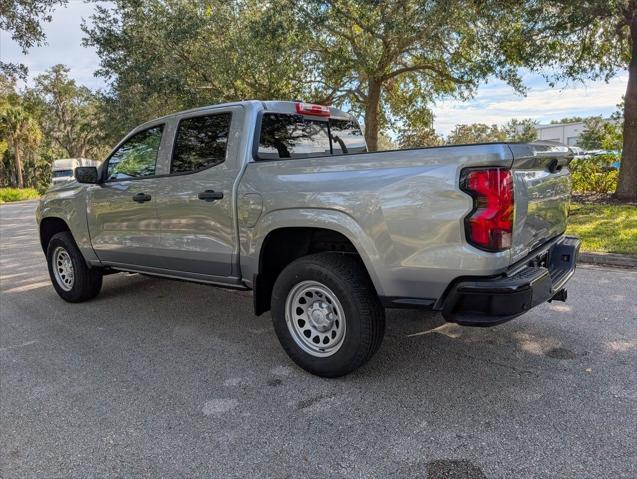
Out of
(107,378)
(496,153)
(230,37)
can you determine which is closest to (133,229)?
(107,378)

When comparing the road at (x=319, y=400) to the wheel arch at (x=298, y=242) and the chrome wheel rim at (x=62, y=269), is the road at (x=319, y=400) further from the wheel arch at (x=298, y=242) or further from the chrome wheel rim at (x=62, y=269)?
the chrome wheel rim at (x=62, y=269)

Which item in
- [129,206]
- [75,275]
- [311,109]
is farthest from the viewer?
[75,275]

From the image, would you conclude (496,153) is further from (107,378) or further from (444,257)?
(107,378)

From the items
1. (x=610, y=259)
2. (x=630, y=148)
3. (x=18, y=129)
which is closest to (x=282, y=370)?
(x=610, y=259)

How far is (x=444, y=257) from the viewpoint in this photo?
9.37 ft

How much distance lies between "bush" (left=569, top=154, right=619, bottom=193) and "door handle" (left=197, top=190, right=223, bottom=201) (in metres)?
12.6

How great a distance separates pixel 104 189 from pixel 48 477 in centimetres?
316

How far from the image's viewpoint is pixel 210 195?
3.90m

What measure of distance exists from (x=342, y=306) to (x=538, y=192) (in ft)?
4.85

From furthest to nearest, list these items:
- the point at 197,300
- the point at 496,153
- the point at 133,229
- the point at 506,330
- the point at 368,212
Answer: the point at 197,300
the point at 133,229
the point at 506,330
the point at 368,212
the point at 496,153

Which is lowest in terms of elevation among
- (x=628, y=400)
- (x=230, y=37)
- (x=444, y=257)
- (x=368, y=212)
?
(x=628, y=400)

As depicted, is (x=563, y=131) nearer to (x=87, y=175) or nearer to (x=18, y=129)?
(x=18, y=129)

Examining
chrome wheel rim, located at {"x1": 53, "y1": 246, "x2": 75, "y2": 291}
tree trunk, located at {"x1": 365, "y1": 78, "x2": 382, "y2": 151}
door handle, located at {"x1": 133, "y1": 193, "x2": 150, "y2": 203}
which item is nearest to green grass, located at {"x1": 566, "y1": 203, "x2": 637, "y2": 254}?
door handle, located at {"x1": 133, "y1": 193, "x2": 150, "y2": 203}

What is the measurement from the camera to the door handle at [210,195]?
3.85 m
